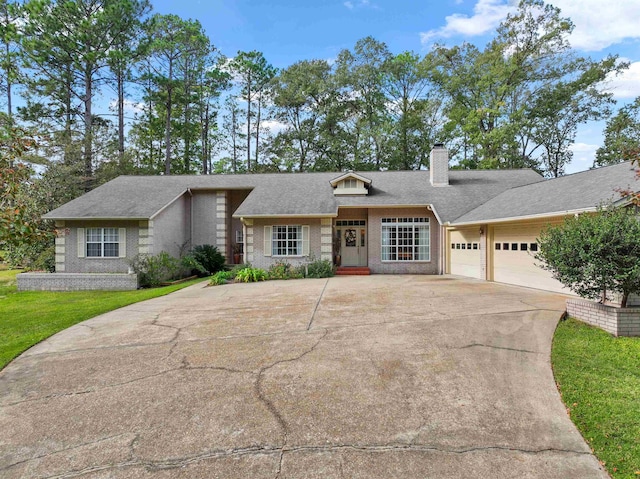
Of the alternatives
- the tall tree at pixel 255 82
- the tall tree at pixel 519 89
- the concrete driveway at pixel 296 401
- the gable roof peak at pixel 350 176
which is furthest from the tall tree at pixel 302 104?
the concrete driveway at pixel 296 401

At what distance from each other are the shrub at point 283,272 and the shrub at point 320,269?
427 mm

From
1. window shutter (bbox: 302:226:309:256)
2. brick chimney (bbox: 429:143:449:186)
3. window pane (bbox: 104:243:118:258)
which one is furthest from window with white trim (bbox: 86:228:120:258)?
brick chimney (bbox: 429:143:449:186)

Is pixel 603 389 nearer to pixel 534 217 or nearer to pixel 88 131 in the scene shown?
pixel 534 217

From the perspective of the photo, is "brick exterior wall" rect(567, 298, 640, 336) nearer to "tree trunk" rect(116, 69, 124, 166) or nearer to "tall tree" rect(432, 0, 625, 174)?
"tall tree" rect(432, 0, 625, 174)

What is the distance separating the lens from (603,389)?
3812 millimetres

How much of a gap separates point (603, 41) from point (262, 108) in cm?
2731

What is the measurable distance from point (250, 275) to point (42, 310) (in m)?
6.40

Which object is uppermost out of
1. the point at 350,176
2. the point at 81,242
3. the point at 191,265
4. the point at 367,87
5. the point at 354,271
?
the point at 367,87

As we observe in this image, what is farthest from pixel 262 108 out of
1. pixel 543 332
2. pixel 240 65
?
pixel 543 332

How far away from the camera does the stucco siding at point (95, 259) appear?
46.2 feet

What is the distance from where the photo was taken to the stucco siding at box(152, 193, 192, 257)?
14320 mm

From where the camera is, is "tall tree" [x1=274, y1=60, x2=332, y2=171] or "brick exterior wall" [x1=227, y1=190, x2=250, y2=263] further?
"tall tree" [x1=274, y1=60, x2=332, y2=171]

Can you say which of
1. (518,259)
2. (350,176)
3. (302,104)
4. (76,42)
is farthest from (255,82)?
(518,259)

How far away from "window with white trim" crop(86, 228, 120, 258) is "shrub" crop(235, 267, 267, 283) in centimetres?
578
